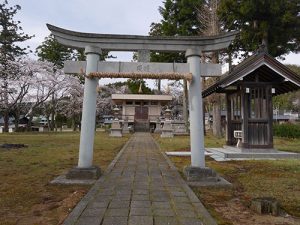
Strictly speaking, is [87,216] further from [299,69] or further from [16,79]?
[299,69]

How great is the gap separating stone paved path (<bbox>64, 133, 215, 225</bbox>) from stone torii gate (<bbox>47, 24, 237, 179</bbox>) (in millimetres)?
875

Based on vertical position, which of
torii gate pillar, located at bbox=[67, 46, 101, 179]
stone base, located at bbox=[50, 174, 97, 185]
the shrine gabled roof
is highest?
the shrine gabled roof

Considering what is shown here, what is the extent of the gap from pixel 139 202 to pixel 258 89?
31.4ft

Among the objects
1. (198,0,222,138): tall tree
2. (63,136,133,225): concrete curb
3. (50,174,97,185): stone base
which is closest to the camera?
(63,136,133,225): concrete curb

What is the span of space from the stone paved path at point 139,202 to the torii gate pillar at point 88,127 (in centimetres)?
48

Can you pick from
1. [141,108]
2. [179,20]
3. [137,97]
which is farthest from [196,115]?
[141,108]

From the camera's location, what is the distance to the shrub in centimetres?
2400

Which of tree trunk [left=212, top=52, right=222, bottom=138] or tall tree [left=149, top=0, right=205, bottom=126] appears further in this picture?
tall tree [left=149, top=0, right=205, bottom=126]

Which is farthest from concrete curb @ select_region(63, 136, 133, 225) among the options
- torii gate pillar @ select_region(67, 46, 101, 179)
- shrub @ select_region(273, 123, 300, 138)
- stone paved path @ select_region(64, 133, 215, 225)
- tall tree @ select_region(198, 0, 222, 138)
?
shrub @ select_region(273, 123, 300, 138)

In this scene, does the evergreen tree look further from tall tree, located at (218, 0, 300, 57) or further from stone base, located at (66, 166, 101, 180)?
stone base, located at (66, 166, 101, 180)

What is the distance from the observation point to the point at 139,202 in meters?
5.74

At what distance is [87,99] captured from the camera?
27.3 feet

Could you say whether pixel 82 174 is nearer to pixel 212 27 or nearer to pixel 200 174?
pixel 200 174

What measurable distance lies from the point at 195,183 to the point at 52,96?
3191cm
